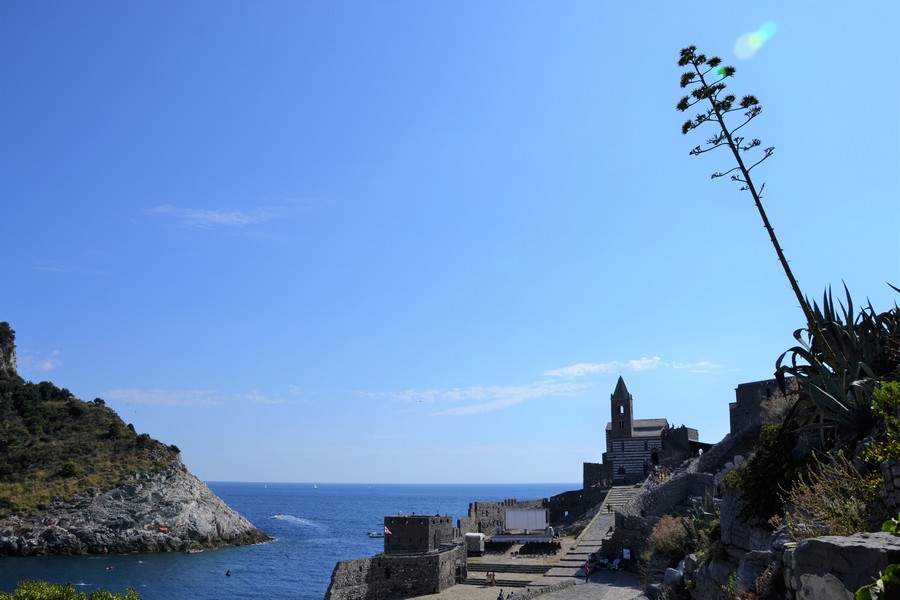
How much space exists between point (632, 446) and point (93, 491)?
61577 millimetres

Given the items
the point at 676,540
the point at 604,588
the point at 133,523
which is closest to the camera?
the point at 676,540

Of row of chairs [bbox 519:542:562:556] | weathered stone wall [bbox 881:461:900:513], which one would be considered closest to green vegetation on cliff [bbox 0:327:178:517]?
row of chairs [bbox 519:542:562:556]

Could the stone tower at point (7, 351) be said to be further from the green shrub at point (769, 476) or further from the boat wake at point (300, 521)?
the green shrub at point (769, 476)

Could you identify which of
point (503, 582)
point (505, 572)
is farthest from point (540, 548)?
point (503, 582)

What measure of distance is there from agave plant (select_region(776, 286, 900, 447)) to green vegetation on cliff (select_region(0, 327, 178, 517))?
84086 mm

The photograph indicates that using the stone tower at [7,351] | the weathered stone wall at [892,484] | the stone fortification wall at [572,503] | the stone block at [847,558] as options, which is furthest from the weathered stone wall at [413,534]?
the stone tower at [7,351]

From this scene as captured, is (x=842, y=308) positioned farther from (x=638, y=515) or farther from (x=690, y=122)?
(x=638, y=515)

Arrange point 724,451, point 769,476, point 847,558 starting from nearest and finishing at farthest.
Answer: point 847,558
point 769,476
point 724,451

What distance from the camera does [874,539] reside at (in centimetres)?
638

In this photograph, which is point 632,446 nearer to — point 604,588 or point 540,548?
point 540,548

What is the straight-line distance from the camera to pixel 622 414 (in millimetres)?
67938

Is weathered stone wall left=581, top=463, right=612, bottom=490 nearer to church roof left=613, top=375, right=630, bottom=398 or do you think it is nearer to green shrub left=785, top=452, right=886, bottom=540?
church roof left=613, top=375, right=630, bottom=398

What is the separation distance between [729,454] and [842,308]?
26.5 metres

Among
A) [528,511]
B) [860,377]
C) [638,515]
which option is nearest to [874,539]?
[860,377]
